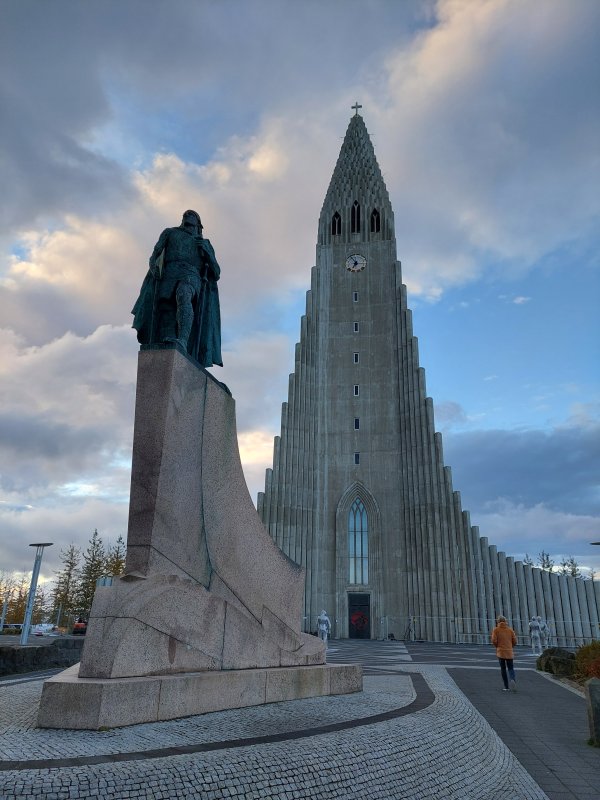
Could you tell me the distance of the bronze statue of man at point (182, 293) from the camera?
8.17 metres

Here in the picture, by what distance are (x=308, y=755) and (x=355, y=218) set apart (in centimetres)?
4853

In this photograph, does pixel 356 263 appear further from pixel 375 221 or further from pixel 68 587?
pixel 68 587

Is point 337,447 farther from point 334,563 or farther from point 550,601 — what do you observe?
point 550,601

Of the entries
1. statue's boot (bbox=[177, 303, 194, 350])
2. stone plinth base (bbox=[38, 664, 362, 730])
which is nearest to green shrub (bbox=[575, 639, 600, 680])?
stone plinth base (bbox=[38, 664, 362, 730])

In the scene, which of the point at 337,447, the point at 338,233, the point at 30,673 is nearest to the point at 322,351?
the point at 337,447

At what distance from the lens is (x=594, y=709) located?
7023mm

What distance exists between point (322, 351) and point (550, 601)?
76.0 feet

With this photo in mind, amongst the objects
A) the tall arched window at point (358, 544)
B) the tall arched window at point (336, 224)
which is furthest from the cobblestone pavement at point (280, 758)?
the tall arched window at point (336, 224)

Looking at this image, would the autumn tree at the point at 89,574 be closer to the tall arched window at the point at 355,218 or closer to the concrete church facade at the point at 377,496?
the concrete church facade at the point at 377,496

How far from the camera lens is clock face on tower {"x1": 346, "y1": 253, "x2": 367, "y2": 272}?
4647cm

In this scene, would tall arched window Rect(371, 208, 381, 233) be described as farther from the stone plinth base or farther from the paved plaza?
the stone plinth base

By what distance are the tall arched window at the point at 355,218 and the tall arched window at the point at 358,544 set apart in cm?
2280

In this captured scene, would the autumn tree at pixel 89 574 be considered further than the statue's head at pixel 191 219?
Yes

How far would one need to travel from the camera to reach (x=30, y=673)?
11.8m
